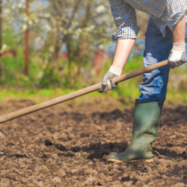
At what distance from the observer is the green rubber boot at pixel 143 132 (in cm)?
239

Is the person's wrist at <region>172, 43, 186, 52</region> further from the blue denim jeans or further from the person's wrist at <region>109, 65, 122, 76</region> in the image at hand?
the person's wrist at <region>109, 65, 122, 76</region>

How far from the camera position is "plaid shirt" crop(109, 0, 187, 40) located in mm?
1979

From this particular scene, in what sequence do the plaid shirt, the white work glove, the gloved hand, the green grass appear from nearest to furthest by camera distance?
the plaid shirt → the white work glove → the gloved hand → the green grass

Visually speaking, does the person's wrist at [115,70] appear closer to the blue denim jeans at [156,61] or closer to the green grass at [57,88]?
the blue denim jeans at [156,61]

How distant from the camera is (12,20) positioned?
24.6 ft

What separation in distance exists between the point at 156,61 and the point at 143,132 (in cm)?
66

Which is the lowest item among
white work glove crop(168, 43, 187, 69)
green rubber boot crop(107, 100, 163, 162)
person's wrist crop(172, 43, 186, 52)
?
green rubber boot crop(107, 100, 163, 162)

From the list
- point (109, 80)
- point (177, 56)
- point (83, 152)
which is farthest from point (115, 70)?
point (83, 152)

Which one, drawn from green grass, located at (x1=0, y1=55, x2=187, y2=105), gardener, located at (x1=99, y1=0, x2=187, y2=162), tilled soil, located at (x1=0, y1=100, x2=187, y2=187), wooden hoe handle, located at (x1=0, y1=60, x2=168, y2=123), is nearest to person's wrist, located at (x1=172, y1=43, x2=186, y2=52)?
wooden hoe handle, located at (x1=0, y1=60, x2=168, y2=123)

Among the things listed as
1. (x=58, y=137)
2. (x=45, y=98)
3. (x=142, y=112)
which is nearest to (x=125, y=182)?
(x=142, y=112)

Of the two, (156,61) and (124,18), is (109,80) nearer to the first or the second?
(156,61)

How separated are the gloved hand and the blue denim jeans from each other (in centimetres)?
26

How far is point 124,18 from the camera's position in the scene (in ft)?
7.88

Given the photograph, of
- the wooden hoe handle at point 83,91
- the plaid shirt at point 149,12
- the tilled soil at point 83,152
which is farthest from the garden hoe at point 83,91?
the tilled soil at point 83,152
